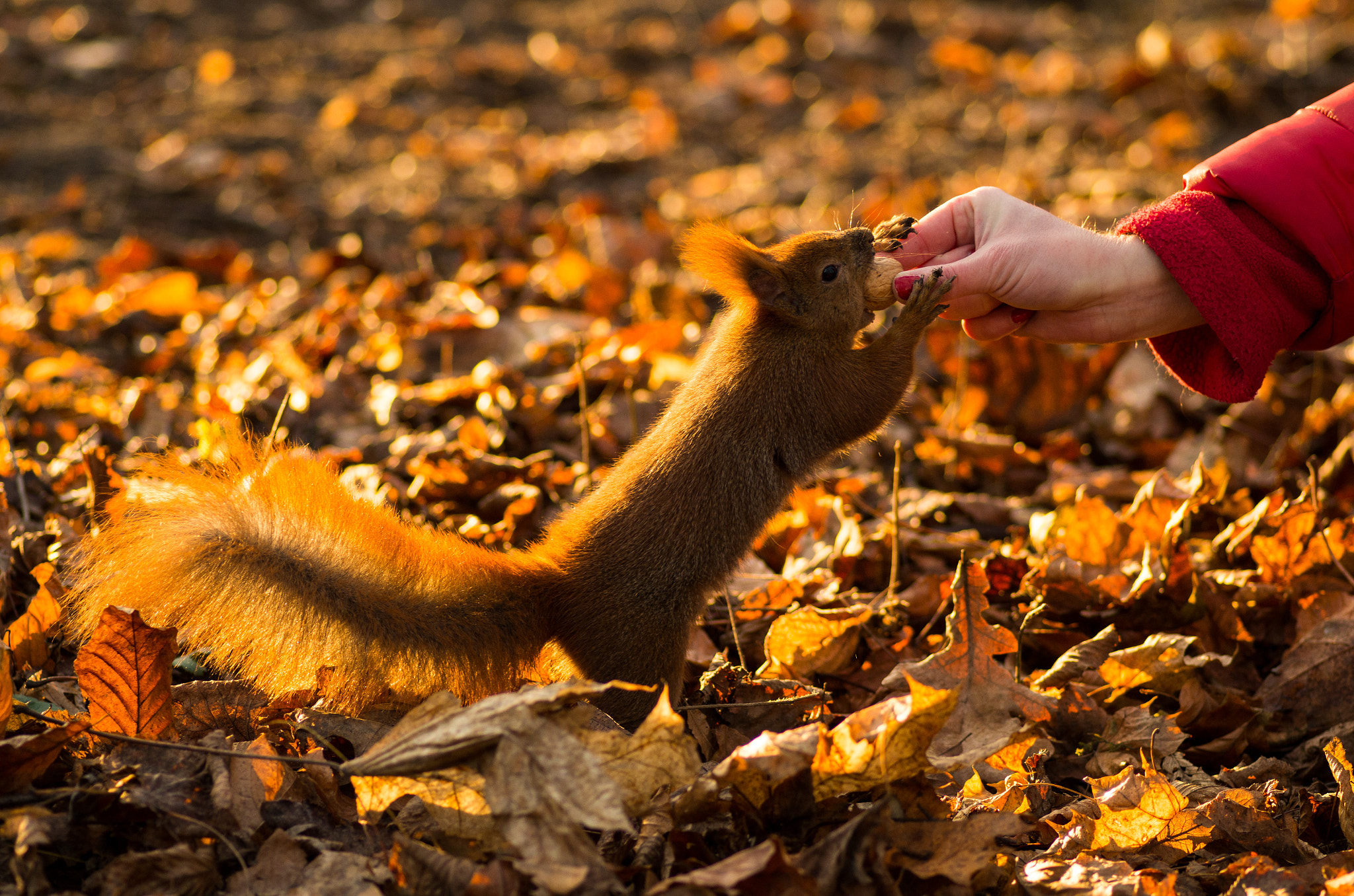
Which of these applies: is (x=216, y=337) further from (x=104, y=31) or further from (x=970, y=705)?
(x=104, y=31)

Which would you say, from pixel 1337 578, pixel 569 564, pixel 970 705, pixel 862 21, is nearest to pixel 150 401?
pixel 569 564

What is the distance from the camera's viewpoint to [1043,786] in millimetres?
1771

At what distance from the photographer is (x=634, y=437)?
2750mm

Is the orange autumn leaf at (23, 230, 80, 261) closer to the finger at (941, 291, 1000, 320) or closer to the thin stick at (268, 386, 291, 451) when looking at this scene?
the thin stick at (268, 386, 291, 451)

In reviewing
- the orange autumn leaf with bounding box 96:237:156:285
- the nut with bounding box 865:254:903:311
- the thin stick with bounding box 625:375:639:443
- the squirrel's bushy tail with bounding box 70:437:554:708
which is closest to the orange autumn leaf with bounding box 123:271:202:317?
the orange autumn leaf with bounding box 96:237:156:285

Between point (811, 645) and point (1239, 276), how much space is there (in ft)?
3.72

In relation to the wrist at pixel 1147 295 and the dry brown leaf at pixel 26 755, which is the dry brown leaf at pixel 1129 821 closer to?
the wrist at pixel 1147 295

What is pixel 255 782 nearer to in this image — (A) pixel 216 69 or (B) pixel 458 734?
(B) pixel 458 734

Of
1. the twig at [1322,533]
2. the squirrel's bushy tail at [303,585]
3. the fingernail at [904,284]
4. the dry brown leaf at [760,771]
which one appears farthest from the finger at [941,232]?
the dry brown leaf at [760,771]

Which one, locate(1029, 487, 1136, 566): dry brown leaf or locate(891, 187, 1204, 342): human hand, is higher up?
locate(891, 187, 1204, 342): human hand

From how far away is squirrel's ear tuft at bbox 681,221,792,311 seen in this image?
2395mm

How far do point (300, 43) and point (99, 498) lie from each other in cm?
603

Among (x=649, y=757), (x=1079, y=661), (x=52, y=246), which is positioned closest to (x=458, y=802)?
(x=649, y=757)

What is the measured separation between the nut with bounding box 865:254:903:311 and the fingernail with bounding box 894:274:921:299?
8 cm
